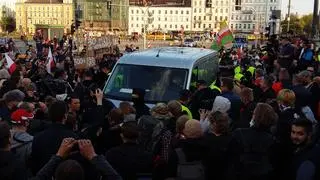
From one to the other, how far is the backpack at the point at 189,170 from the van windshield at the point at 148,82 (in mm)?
5885

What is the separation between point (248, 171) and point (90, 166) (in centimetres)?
180

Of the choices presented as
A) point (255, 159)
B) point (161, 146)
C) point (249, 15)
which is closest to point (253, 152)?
point (255, 159)

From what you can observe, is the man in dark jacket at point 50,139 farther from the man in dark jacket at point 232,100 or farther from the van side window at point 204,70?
the van side window at point 204,70

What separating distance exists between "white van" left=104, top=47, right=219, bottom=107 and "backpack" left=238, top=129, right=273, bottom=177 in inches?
221

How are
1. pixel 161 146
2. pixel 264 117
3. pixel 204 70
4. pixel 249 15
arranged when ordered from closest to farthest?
1. pixel 264 117
2. pixel 161 146
3. pixel 204 70
4. pixel 249 15

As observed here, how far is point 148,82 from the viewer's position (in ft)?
39.0

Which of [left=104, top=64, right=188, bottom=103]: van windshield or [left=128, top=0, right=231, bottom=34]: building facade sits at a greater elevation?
[left=128, top=0, right=231, bottom=34]: building facade

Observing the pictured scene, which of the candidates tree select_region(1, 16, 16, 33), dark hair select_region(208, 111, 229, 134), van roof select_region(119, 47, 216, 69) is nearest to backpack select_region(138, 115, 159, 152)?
dark hair select_region(208, 111, 229, 134)

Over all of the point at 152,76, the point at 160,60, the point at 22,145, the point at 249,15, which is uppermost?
the point at 249,15

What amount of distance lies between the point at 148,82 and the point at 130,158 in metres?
6.31

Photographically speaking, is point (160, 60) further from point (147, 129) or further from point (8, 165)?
point (8, 165)

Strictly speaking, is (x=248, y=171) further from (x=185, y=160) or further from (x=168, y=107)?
(x=168, y=107)

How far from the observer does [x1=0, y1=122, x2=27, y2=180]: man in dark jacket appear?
4.95m

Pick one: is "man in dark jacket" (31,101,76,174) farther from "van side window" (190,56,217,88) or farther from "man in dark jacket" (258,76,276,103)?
"van side window" (190,56,217,88)
